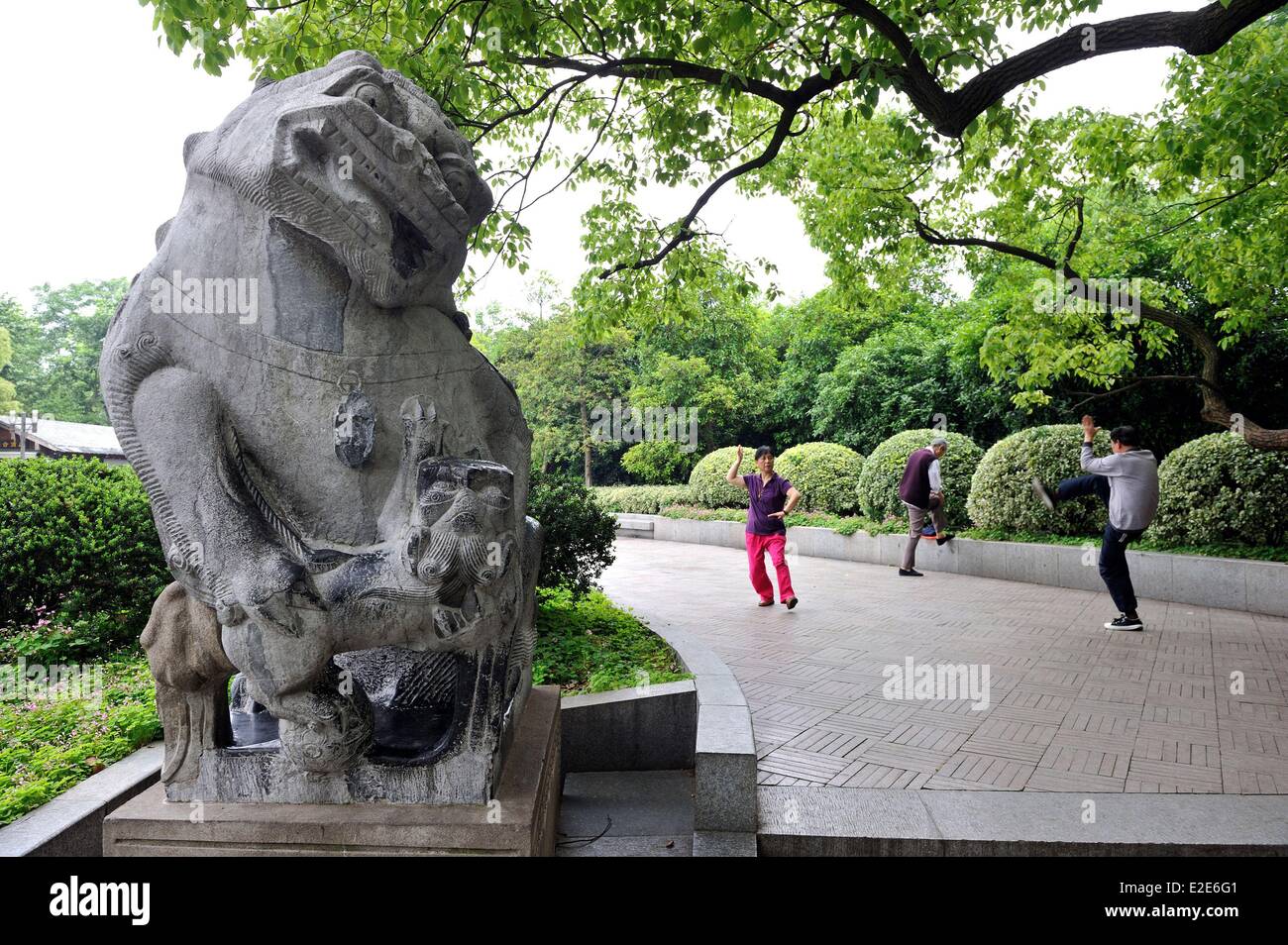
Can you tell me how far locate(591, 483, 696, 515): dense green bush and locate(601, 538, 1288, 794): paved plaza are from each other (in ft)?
29.9

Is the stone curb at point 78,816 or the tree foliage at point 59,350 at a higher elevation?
the tree foliage at point 59,350

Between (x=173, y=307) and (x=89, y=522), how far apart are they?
4.05 metres

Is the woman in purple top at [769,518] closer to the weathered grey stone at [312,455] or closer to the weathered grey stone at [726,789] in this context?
the weathered grey stone at [726,789]

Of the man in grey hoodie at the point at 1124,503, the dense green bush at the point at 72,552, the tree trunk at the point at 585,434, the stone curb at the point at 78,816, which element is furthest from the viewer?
the tree trunk at the point at 585,434

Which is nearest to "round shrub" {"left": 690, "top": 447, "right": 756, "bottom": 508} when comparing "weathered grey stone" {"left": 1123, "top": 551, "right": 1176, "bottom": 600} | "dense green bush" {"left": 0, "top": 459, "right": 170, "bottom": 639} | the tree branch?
"weathered grey stone" {"left": 1123, "top": 551, "right": 1176, "bottom": 600}

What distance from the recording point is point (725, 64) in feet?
25.7

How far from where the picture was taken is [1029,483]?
1145cm

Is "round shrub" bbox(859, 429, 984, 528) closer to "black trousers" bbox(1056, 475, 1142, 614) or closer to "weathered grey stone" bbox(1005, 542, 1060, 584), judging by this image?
"weathered grey stone" bbox(1005, 542, 1060, 584)

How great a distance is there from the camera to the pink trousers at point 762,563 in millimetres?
8711

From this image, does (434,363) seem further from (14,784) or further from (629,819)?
(14,784)

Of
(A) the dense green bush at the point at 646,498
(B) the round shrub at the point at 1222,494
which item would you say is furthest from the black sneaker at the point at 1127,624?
(A) the dense green bush at the point at 646,498

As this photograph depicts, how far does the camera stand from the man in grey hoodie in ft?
24.5

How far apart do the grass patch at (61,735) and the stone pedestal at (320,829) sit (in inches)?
41.6

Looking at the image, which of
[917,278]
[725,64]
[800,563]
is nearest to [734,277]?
[725,64]
